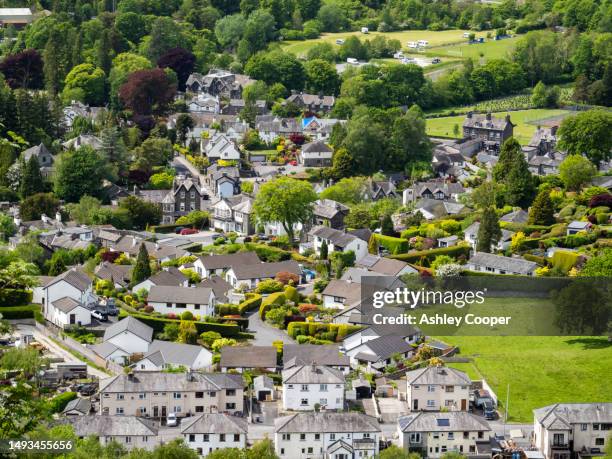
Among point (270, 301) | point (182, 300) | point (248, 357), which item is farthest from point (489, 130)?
point (248, 357)

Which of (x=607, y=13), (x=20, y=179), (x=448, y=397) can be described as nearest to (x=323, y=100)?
(x=20, y=179)

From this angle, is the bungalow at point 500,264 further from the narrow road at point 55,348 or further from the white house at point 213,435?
the white house at point 213,435

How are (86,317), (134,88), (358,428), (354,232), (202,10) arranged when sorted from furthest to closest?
(202,10), (134,88), (354,232), (86,317), (358,428)

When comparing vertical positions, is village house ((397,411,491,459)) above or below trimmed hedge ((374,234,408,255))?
below

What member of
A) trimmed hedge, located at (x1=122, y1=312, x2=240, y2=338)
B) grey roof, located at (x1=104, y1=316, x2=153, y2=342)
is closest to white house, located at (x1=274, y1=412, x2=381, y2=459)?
grey roof, located at (x1=104, y1=316, x2=153, y2=342)

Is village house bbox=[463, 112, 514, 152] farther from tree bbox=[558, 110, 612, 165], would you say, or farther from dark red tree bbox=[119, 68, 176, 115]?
dark red tree bbox=[119, 68, 176, 115]

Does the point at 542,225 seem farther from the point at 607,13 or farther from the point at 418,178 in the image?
the point at 607,13

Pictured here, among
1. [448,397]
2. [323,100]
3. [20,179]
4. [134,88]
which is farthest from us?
[323,100]
